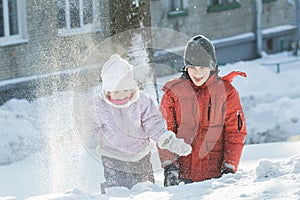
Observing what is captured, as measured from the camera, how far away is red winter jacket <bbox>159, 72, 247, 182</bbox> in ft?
20.1

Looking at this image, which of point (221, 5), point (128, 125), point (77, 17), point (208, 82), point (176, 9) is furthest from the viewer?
point (221, 5)

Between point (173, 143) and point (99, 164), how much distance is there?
11.8 feet

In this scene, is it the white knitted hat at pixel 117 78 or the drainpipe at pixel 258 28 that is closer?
the white knitted hat at pixel 117 78

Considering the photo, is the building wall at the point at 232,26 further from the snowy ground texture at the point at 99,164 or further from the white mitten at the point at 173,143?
the white mitten at the point at 173,143

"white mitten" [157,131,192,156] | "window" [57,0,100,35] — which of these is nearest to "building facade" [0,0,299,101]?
"window" [57,0,100,35]

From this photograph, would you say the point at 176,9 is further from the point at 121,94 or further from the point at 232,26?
the point at 121,94

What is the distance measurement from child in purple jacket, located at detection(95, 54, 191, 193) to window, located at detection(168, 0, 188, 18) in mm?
10720

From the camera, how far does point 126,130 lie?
6.00m

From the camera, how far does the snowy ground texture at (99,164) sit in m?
5.30

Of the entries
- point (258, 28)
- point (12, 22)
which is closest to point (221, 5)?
point (258, 28)

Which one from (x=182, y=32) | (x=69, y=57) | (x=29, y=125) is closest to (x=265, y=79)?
(x=182, y=32)

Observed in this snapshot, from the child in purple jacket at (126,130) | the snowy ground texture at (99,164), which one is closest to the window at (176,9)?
the snowy ground texture at (99,164)

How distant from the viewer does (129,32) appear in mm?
10570

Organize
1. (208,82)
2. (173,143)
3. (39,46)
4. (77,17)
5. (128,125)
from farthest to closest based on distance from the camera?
(77,17) < (39,46) < (208,82) < (128,125) < (173,143)
